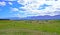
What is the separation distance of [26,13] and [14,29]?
0.36 metres

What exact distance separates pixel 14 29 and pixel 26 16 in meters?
0.32

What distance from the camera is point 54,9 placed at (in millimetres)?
6691

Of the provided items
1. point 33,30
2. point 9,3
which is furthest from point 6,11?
point 33,30

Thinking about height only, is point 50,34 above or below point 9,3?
below

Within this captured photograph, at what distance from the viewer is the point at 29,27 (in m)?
6.65

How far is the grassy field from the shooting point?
6.62m

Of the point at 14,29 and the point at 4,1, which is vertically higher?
the point at 4,1

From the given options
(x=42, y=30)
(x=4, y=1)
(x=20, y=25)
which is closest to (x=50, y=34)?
(x=42, y=30)

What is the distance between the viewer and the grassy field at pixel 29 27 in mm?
6625

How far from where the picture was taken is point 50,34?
662cm

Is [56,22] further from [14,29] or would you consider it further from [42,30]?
[14,29]

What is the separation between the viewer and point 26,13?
6676 millimetres

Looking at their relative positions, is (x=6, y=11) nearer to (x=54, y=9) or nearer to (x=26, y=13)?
(x=26, y=13)

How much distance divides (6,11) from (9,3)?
154 millimetres
